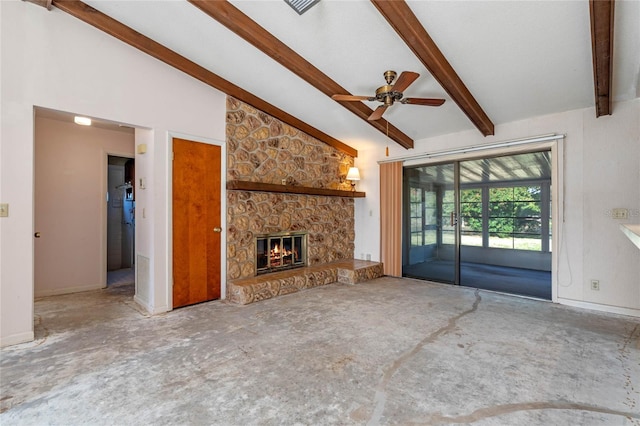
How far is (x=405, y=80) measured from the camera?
2.79 metres

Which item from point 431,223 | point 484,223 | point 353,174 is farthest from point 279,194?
point 484,223

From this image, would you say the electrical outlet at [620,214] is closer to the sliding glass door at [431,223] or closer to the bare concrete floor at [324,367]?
the bare concrete floor at [324,367]

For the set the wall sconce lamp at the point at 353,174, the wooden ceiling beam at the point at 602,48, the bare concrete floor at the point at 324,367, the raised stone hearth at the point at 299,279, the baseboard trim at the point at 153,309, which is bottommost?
the bare concrete floor at the point at 324,367

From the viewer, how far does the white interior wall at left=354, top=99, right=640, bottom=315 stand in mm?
3467

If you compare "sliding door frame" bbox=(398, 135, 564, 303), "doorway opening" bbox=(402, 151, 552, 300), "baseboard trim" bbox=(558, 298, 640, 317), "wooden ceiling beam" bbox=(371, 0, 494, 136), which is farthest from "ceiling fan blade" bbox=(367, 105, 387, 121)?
"baseboard trim" bbox=(558, 298, 640, 317)

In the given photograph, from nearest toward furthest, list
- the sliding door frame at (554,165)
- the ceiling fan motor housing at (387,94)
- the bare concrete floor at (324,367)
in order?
the bare concrete floor at (324,367), the ceiling fan motor housing at (387,94), the sliding door frame at (554,165)

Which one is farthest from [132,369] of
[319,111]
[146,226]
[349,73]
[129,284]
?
[319,111]

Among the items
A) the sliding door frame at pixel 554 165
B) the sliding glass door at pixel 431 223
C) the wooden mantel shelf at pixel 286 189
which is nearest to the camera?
the sliding door frame at pixel 554 165

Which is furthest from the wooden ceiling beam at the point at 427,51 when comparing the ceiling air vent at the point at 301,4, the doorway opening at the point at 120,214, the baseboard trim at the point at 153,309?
the doorway opening at the point at 120,214

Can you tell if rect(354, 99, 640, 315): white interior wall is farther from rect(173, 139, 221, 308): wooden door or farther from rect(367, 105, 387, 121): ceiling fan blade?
rect(173, 139, 221, 308): wooden door

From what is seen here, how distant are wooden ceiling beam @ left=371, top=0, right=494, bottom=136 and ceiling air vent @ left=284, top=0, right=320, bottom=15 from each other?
0.53 meters

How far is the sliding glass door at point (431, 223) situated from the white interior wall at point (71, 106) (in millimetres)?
3844

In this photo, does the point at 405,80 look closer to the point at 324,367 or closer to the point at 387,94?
the point at 387,94

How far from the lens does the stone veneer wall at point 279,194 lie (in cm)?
422
